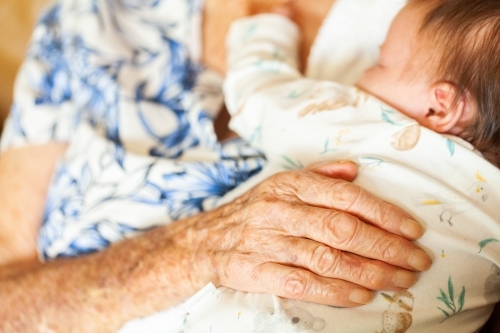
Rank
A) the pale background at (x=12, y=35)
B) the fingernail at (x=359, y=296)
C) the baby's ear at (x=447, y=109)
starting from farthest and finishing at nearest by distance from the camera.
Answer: the pale background at (x=12, y=35) → the baby's ear at (x=447, y=109) → the fingernail at (x=359, y=296)

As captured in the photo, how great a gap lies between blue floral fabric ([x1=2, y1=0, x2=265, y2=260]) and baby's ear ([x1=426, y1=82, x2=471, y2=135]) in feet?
1.14

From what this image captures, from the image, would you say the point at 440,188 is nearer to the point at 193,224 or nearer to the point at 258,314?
the point at 258,314

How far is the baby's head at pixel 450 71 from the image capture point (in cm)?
71

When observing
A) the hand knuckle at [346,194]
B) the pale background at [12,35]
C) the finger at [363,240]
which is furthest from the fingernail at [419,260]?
the pale background at [12,35]

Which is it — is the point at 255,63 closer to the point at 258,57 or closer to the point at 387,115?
the point at 258,57

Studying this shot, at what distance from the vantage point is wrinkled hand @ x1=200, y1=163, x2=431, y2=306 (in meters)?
0.63

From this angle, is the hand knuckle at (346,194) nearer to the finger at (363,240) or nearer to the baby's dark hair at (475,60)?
the finger at (363,240)

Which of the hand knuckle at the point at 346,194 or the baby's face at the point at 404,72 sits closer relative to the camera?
the hand knuckle at the point at 346,194

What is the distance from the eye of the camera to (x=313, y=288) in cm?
63

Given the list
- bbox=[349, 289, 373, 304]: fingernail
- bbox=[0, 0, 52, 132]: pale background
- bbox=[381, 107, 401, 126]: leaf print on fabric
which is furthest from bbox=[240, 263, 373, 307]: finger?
bbox=[0, 0, 52, 132]: pale background

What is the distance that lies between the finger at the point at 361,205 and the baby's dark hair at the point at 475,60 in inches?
8.2

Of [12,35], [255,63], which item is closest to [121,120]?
[255,63]

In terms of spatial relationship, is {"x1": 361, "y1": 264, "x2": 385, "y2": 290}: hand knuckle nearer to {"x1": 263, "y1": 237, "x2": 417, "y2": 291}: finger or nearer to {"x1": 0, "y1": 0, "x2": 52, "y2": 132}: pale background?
{"x1": 263, "y1": 237, "x2": 417, "y2": 291}: finger

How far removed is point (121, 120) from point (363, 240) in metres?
0.67
